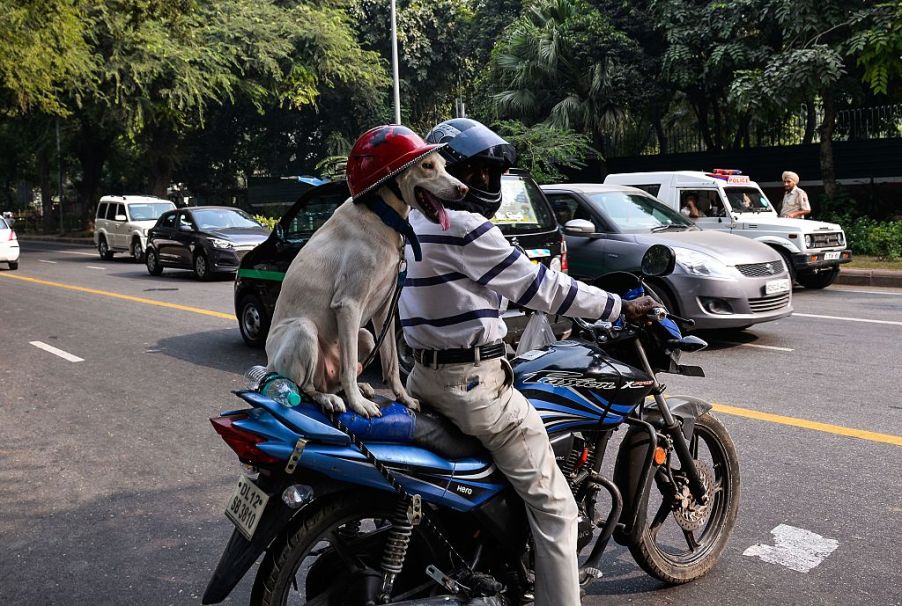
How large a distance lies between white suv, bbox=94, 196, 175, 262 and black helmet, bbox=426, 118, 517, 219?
22197 millimetres

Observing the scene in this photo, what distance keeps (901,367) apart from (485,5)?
29.4 metres

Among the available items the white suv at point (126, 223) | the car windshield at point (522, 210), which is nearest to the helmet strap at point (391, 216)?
the car windshield at point (522, 210)

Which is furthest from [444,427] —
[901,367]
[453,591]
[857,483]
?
[901,367]

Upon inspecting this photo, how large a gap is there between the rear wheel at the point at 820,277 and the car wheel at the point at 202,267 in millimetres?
11012

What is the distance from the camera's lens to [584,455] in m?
3.20

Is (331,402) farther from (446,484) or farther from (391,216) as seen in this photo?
(391,216)

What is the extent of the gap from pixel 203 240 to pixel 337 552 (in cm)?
1600

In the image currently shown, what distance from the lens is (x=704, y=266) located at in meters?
8.84

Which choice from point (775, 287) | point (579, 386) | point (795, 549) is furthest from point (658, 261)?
point (775, 287)

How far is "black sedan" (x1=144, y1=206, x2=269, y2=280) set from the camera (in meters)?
17.6

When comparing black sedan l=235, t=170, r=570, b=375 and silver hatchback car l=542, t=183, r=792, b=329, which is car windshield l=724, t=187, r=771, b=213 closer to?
silver hatchback car l=542, t=183, r=792, b=329

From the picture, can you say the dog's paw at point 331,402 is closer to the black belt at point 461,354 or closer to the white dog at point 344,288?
the white dog at point 344,288

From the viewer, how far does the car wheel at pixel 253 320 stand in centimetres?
929

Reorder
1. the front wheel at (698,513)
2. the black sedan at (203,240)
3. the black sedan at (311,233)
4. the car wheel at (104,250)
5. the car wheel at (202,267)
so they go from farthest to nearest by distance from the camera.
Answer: the car wheel at (104,250) < the car wheel at (202,267) < the black sedan at (203,240) < the black sedan at (311,233) < the front wheel at (698,513)
